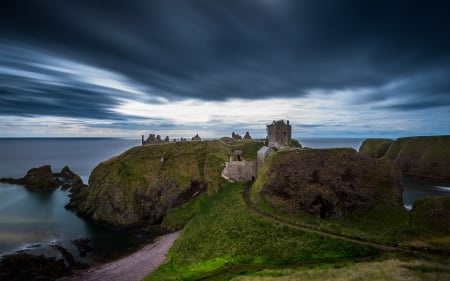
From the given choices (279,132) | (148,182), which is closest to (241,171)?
(279,132)

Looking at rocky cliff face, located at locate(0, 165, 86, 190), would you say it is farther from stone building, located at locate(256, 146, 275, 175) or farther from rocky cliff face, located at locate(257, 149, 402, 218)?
rocky cliff face, located at locate(257, 149, 402, 218)

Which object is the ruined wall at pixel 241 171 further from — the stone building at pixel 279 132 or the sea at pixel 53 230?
the sea at pixel 53 230

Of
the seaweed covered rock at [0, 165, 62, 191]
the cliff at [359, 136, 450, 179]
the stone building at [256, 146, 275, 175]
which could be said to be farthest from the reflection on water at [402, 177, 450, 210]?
the seaweed covered rock at [0, 165, 62, 191]

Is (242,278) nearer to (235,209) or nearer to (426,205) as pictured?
(235,209)

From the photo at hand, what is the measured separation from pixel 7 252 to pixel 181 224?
99.3 ft

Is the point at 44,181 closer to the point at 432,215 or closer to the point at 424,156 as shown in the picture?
the point at 432,215

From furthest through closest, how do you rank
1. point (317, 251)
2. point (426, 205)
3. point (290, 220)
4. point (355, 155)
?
point (355, 155) → point (426, 205) → point (290, 220) → point (317, 251)

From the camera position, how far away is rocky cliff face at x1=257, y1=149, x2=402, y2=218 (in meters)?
47.3

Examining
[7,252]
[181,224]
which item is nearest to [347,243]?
[181,224]

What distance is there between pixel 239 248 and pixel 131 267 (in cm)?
1708

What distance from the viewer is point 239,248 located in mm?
36812

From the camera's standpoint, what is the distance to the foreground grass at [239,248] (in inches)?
1283

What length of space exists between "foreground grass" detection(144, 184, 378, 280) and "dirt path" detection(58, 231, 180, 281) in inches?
89.2

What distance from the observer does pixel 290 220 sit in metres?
41.8
